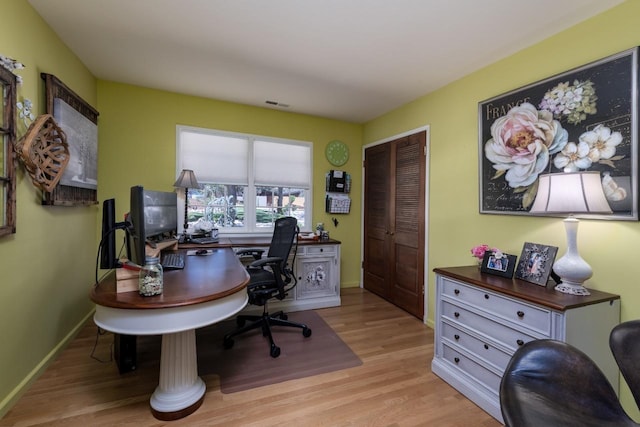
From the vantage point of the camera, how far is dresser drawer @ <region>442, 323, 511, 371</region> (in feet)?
5.69

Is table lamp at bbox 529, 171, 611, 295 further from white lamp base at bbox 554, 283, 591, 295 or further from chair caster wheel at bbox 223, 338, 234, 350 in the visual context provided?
chair caster wheel at bbox 223, 338, 234, 350

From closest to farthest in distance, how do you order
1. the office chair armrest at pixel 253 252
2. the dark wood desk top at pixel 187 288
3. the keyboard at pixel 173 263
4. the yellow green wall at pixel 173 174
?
the dark wood desk top at pixel 187 288, the yellow green wall at pixel 173 174, the keyboard at pixel 173 263, the office chair armrest at pixel 253 252

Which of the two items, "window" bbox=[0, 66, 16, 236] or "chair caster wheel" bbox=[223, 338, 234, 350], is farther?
"chair caster wheel" bbox=[223, 338, 234, 350]

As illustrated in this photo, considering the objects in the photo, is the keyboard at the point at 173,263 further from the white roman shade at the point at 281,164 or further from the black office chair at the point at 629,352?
the black office chair at the point at 629,352

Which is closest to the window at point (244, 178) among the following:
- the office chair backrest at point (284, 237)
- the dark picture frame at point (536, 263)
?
the office chair backrest at point (284, 237)

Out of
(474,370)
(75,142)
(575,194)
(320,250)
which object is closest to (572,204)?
(575,194)

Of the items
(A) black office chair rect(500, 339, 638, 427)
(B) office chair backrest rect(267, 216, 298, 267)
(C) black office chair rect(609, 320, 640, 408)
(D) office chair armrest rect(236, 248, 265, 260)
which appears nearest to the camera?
(A) black office chair rect(500, 339, 638, 427)

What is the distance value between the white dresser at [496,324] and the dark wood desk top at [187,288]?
1.51 metres

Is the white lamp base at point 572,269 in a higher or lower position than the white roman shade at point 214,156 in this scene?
lower

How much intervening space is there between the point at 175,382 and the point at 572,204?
245 cm

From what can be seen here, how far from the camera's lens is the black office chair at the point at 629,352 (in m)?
1.07

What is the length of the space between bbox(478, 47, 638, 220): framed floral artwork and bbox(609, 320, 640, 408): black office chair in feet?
2.63

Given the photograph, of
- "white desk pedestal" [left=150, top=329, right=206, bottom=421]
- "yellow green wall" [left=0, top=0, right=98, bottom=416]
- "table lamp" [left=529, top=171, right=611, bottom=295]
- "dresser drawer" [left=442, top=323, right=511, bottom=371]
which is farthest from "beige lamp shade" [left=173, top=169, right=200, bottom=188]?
"table lamp" [left=529, top=171, right=611, bottom=295]

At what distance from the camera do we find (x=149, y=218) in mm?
2307
